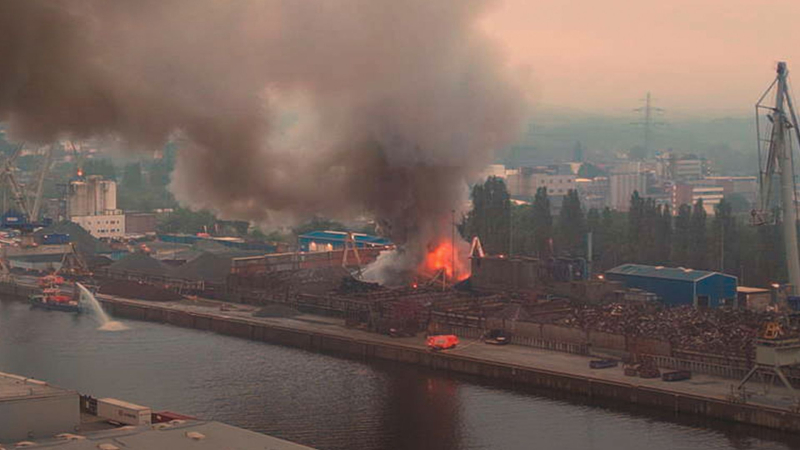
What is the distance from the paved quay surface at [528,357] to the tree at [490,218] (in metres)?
10.8

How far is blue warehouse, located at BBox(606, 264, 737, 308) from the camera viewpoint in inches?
1260

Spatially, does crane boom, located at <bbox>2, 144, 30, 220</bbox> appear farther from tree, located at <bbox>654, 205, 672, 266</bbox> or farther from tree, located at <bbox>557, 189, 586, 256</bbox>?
tree, located at <bbox>654, 205, 672, 266</bbox>

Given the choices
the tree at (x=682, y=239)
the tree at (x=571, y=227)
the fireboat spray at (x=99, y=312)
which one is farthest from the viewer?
the tree at (x=571, y=227)

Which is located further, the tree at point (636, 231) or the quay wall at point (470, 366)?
the tree at point (636, 231)

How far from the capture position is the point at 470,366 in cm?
→ 2648

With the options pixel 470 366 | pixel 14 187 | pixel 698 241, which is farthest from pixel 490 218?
pixel 14 187

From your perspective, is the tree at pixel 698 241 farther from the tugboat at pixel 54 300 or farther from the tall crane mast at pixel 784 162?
the tugboat at pixel 54 300

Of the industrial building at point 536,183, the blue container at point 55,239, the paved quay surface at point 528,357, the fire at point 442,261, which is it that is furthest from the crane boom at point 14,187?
the industrial building at point 536,183

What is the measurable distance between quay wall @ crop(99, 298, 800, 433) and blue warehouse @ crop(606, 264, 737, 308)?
26.4ft

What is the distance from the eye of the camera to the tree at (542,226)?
4291 cm

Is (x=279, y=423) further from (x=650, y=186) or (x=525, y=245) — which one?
(x=650, y=186)

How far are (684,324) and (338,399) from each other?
8.46 m

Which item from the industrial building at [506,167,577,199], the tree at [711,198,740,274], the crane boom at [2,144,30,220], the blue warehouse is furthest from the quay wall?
the industrial building at [506,167,577,199]

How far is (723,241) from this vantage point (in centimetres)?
3850
